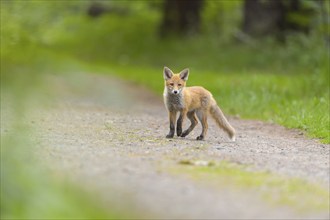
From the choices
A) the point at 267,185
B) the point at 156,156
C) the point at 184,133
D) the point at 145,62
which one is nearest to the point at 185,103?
the point at 184,133

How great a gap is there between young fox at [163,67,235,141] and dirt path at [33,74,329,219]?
239 millimetres

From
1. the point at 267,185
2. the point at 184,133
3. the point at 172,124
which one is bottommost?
the point at 267,185

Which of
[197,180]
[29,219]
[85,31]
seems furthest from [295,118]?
[85,31]

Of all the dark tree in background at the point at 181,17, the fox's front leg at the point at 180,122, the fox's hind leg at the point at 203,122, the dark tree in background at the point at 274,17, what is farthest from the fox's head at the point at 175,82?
the dark tree in background at the point at 181,17

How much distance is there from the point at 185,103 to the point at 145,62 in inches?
662

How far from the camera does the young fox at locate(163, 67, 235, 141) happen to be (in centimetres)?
1086

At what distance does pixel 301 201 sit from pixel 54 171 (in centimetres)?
246

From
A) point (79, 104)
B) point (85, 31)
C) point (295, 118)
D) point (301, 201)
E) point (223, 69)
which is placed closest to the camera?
point (301, 201)

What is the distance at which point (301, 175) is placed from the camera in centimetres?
806

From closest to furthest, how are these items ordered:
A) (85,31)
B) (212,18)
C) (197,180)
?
(197,180) < (212,18) < (85,31)

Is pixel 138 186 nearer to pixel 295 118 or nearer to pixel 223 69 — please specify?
pixel 295 118

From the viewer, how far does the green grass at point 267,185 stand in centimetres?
693

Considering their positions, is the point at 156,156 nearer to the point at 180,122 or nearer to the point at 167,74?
the point at 180,122

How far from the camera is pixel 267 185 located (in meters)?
7.43
